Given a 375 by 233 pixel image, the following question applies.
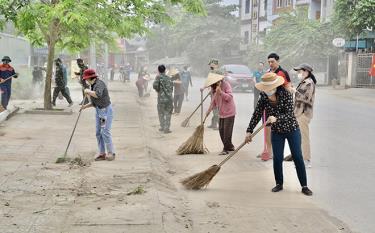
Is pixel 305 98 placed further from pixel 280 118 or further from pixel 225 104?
pixel 225 104

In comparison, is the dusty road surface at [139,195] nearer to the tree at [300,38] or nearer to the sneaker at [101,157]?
the sneaker at [101,157]

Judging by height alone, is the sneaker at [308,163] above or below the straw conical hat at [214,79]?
below

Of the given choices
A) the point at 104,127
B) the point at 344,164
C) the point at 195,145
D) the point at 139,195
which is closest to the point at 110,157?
the point at 104,127

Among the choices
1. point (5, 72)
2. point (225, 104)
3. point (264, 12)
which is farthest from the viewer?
point (264, 12)

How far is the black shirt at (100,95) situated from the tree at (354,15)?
73.1 ft

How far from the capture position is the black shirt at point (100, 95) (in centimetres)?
919

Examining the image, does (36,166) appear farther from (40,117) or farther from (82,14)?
(40,117)

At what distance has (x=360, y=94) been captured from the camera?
29.0 m

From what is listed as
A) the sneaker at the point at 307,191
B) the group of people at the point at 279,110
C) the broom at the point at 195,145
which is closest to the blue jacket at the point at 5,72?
the group of people at the point at 279,110

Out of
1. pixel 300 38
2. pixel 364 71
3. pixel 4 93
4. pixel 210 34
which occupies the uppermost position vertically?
pixel 210 34

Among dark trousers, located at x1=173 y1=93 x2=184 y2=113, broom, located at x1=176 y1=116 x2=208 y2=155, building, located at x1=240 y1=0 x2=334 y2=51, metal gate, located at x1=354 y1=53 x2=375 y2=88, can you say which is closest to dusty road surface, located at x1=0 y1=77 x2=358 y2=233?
broom, located at x1=176 y1=116 x2=208 y2=155

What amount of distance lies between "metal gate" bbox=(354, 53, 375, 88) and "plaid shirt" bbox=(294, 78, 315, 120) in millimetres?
25359

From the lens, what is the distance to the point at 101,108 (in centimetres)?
935

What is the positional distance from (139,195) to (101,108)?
2.82m
